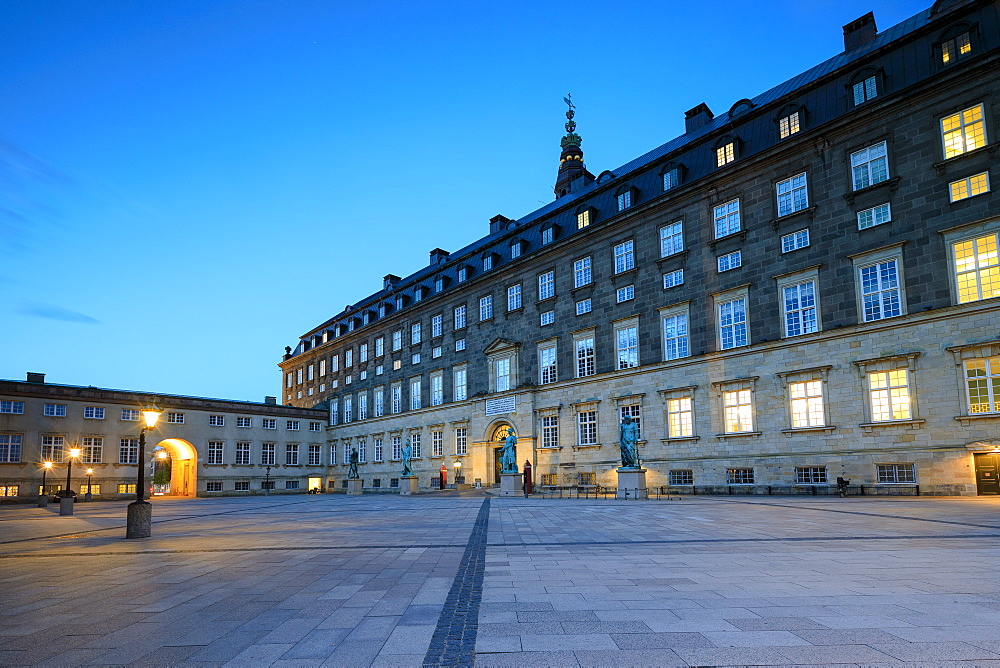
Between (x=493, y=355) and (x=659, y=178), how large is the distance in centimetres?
1799

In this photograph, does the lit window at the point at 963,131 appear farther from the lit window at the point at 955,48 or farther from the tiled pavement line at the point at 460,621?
the tiled pavement line at the point at 460,621

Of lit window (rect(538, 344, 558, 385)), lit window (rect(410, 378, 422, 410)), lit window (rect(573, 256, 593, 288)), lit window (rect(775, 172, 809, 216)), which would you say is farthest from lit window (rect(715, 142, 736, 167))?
lit window (rect(410, 378, 422, 410))

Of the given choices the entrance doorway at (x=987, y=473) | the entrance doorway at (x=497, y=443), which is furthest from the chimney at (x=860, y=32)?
the entrance doorway at (x=497, y=443)

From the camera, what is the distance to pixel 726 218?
3362cm

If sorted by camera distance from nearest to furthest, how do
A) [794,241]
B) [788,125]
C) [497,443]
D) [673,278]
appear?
[794,241]
[788,125]
[673,278]
[497,443]

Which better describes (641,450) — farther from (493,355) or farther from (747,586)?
(747,586)

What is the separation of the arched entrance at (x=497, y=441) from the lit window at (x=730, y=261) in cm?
2028

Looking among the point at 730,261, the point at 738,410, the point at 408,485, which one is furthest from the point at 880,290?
the point at 408,485

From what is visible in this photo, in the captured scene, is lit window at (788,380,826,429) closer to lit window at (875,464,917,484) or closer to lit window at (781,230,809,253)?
lit window at (875,464,917,484)

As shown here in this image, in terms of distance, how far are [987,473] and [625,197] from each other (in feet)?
76.9

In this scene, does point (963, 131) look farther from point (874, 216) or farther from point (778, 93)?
point (778, 93)

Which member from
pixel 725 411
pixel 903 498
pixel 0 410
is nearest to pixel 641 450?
pixel 725 411

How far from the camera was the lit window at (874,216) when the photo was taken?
27188mm

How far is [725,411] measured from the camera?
32625 millimetres
